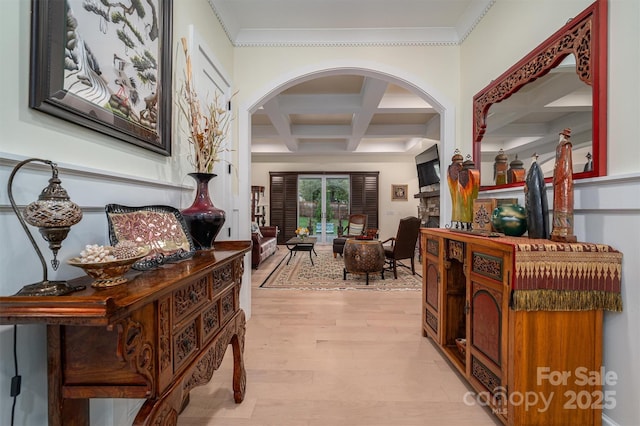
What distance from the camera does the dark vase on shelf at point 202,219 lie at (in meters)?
1.52

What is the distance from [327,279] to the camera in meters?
4.45

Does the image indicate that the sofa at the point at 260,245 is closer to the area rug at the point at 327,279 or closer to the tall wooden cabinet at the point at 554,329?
the area rug at the point at 327,279

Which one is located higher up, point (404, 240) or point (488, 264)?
point (488, 264)

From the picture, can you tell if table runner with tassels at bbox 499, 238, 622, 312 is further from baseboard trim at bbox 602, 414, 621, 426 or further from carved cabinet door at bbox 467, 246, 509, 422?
baseboard trim at bbox 602, 414, 621, 426

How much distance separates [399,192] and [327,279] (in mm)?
5155

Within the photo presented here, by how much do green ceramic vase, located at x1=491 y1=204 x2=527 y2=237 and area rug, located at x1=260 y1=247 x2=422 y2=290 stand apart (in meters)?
2.48

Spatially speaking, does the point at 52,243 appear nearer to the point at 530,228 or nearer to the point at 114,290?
the point at 114,290

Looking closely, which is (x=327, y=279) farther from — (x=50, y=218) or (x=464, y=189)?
(x=50, y=218)

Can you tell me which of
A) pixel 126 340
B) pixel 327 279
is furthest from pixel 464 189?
pixel 327 279

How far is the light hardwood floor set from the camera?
61.2 inches

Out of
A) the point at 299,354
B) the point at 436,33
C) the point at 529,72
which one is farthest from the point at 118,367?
the point at 436,33

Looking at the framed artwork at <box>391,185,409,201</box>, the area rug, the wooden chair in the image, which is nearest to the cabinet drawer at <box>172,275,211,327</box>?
the area rug

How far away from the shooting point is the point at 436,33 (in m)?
2.79

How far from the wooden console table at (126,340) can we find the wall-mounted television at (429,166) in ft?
19.7
